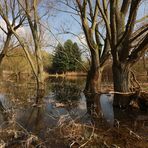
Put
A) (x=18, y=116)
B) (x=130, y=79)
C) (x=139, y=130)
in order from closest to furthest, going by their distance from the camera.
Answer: (x=139, y=130)
(x=18, y=116)
(x=130, y=79)

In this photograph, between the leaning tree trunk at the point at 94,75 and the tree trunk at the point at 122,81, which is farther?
the leaning tree trunk at the point at 94,75

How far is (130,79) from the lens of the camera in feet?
42.9

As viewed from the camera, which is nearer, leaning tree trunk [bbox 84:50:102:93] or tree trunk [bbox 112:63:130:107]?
tree trunk [bbox 112:63:130:107]

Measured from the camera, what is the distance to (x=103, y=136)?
276 inches

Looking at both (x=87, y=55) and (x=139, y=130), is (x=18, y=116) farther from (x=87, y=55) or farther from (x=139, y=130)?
(x=87, y=55)

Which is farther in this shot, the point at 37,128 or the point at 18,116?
the point at 18,116

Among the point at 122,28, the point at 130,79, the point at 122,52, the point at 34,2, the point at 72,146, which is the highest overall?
the point at 34,2

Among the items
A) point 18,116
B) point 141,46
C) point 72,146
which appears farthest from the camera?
point 141,46

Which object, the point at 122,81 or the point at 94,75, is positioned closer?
the point at 122,81

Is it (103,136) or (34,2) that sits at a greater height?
(34,2)

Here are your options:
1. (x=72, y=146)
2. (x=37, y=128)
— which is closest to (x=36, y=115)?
(x=37, y=128)

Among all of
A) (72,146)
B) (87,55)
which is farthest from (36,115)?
(87,55)

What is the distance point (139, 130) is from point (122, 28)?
649cm

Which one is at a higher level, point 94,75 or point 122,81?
point 94,75
